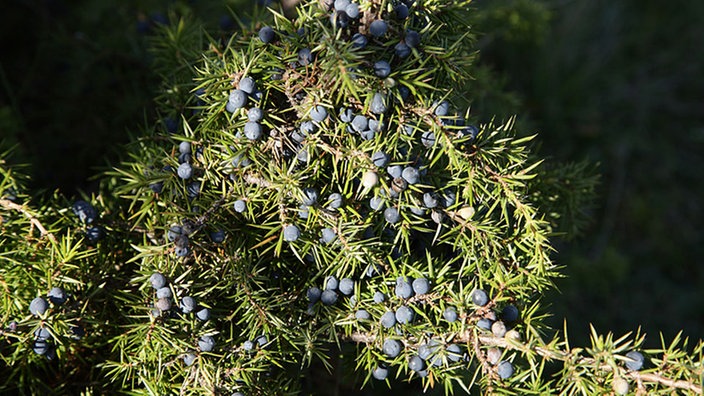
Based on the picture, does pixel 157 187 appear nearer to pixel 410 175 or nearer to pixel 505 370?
pixel 410 175

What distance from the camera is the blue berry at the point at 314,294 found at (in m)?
0.75

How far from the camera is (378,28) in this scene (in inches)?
25.8

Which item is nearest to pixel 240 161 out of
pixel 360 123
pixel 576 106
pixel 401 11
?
pixel 360 123

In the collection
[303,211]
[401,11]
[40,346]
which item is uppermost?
[401,11]

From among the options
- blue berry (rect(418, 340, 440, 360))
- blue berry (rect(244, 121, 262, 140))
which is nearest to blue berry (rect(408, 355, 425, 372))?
blue berry (rect(418, 340, 440, 360))

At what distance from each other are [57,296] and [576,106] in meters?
2.01

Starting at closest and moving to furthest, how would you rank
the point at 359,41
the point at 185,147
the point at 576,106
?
the point at 359,41 → the point at 185,147 → the point at 576,106

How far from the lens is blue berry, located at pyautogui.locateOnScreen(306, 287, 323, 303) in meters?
0.75

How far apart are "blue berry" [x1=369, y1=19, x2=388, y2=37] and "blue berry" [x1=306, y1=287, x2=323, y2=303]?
1.04 ft

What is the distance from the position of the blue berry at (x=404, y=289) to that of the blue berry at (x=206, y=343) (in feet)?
0.74

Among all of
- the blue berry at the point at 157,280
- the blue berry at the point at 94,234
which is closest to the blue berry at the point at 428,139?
the blue berry at the point at 157,280

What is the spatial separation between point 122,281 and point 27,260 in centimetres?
12

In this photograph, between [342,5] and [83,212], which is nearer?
[342,5]

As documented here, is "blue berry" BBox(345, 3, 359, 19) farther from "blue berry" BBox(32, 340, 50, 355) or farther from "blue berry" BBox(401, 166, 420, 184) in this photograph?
"blue berry" BBox(32, 340, 50, 355)
